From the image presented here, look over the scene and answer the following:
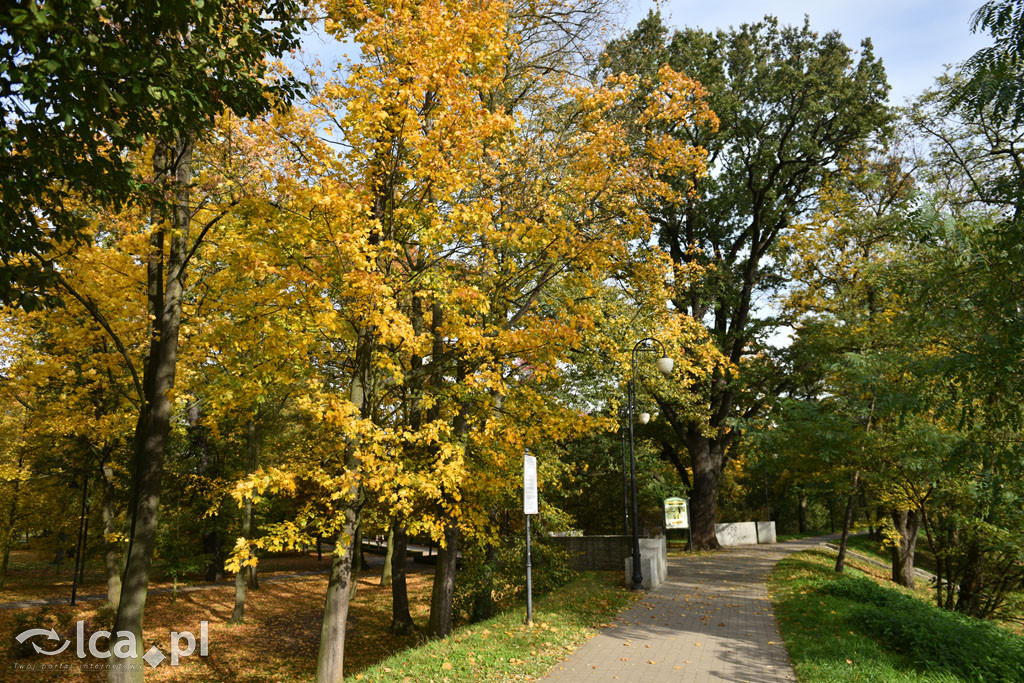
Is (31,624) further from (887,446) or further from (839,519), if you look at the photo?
(839,519)

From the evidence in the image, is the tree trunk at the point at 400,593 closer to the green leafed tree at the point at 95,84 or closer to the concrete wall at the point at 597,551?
the concrete wall at the point at 597,551

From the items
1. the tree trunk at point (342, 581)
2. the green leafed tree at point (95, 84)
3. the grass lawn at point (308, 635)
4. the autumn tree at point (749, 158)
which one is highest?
the autumn tree at point (749, 158)

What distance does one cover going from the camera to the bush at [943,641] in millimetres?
8398

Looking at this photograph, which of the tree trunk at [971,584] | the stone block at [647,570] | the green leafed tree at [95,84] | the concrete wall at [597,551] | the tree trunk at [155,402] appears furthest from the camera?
the concrete wall at [597,551]

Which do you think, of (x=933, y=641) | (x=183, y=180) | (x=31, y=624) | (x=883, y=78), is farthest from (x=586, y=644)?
(x=883, y=78)

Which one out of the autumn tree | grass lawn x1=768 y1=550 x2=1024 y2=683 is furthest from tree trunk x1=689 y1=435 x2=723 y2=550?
grass lawn x1=768 y1=550 x2=1024 y2=683

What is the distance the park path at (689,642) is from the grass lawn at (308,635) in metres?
0.49

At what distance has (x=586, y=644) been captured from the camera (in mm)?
9609

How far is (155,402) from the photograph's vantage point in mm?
8836

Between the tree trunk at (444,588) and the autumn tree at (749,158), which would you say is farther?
the autumn tree at (749,158)

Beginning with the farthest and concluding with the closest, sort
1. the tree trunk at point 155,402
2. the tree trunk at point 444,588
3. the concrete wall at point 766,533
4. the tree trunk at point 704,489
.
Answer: the concrete wall at point 766,533 → the tree trunk at point 704,489 → the tree trunk at point 444,588 → the tree trunk at point 155,402

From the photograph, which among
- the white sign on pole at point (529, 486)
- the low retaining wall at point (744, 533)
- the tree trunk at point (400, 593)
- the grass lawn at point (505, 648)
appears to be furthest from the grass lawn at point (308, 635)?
the low retaining wall at point (744, 533)

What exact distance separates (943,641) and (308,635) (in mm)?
15146
